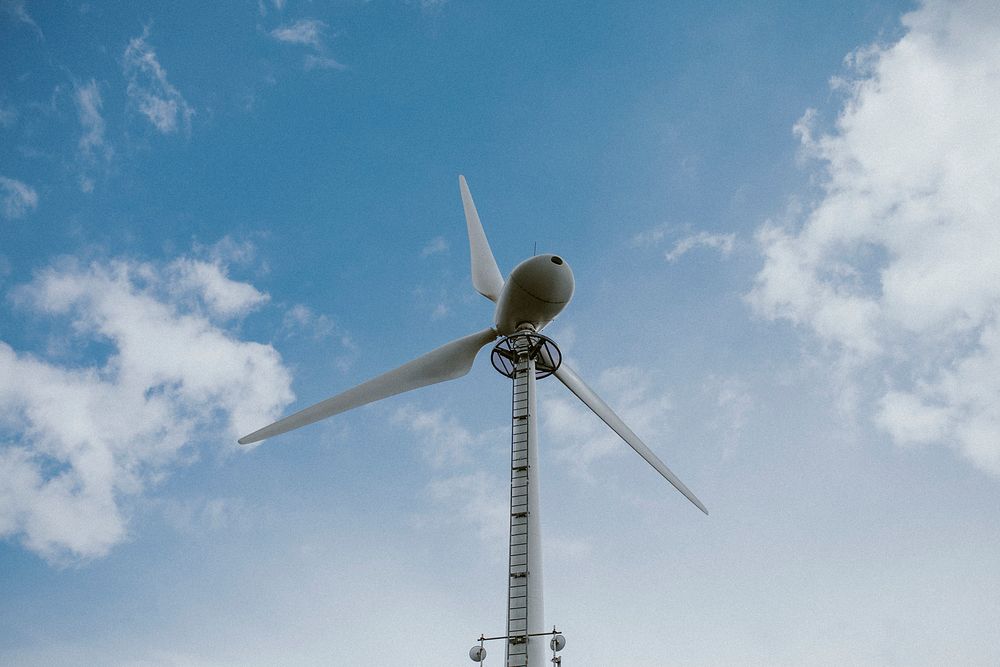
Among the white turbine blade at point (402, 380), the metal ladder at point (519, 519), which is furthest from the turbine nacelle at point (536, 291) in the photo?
the white turbine blade at point (402, 380)

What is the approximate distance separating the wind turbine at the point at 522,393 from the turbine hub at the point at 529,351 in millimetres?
30

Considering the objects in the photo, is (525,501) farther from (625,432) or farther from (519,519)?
(625,432)

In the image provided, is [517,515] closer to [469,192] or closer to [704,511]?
[704,511]

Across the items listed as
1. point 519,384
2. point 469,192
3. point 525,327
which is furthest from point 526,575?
point 469,192

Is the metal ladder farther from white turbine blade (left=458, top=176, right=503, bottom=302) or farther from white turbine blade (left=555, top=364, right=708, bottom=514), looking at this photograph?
white turbine blade (left=458, top=176, right=503, bottom=302)

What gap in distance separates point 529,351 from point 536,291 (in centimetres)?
195

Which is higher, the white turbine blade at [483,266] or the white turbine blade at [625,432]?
the white turbine blade at [483,266]

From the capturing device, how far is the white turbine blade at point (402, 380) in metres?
25.5

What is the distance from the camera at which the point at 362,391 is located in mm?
25922

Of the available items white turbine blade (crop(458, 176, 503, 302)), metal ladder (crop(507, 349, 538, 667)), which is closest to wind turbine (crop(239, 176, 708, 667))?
metal ladder (crop(507, 349, 538, 667))

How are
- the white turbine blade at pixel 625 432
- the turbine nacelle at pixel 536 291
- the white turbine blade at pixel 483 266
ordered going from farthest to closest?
the white turbine blade at pixel 483 266 → the white turbine blade at pixel 625 432 → the turbine nacelle at pixel 536 291

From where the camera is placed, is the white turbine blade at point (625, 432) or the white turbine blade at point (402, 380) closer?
the white turbine blade at point (402, 380)

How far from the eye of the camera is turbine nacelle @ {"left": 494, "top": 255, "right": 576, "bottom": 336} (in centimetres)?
2406

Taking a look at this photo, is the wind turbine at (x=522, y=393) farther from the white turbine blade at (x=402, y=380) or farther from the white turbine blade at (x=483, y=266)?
the white turbine blade at (x=483, y=266)
